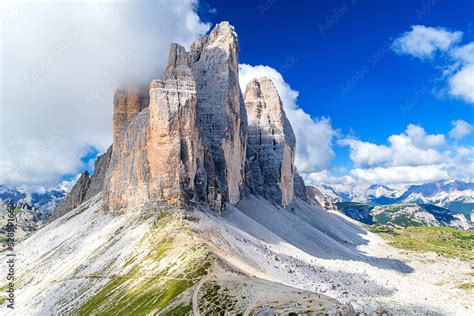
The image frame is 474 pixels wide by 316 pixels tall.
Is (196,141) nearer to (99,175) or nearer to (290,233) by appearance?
(290,233)

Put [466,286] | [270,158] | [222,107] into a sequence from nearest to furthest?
[466,286] < [222,107] < [270,158]

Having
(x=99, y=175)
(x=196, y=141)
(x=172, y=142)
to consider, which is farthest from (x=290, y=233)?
(x=99, y=175)

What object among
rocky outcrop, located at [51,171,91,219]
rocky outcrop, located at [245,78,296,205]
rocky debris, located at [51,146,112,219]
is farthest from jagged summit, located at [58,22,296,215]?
rocky outcrop, located at [51,171,91,219]

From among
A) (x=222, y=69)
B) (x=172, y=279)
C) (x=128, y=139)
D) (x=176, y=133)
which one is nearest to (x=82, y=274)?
(x=172, y=279)

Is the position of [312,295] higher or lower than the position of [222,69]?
lower

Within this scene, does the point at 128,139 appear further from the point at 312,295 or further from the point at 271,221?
the point at 312,295

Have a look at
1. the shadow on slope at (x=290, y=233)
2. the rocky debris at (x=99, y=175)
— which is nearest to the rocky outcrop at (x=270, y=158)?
the shadow on slope at (x=290, y=233)

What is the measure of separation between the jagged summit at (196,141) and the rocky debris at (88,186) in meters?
29.7

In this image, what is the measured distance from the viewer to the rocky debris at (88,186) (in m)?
176

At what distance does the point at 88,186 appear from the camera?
18750cm

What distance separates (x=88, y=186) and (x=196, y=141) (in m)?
101

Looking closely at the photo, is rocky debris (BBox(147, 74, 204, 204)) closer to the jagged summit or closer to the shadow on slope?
the jagged summit

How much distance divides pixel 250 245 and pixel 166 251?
23.3 metres

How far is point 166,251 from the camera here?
7469 cm
